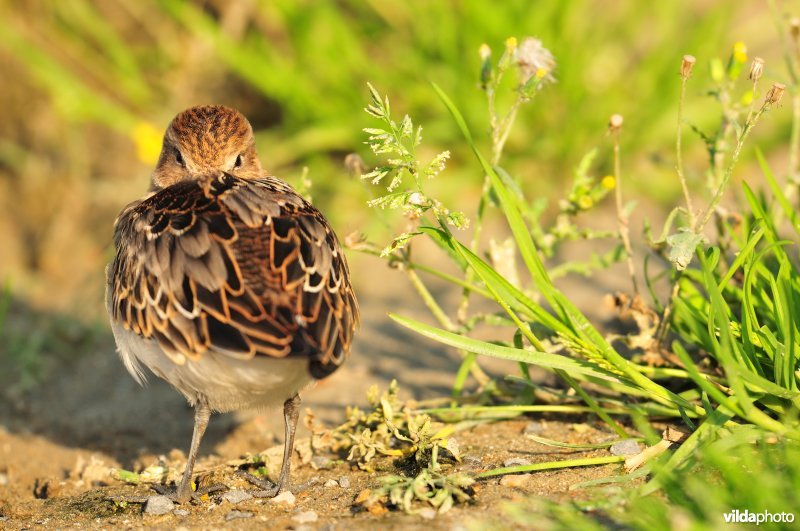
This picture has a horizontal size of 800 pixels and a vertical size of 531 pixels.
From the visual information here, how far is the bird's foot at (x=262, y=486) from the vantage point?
13.4 feet

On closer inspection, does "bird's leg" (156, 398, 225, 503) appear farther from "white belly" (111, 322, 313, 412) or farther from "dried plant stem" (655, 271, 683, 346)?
"dried plant stem" (655, 271, 683, 346)

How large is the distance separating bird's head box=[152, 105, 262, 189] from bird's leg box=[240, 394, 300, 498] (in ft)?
4.21

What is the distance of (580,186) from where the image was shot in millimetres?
4484

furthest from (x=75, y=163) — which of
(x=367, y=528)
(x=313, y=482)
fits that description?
(x=367, y=528)

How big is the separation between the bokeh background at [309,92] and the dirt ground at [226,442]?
1.80ft

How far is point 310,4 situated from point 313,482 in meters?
4.79

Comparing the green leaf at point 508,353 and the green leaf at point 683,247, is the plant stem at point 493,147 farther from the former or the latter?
the green leaf at point 683,247

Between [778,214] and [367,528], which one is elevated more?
[778,214]

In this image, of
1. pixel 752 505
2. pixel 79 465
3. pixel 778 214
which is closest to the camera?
pixel 752 505

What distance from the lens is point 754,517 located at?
297 cm

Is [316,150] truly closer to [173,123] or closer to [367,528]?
[173,123]

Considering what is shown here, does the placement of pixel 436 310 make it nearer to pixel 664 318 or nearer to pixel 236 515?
pixel 664 318

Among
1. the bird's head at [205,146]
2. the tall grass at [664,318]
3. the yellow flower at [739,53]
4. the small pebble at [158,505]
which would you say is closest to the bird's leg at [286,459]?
the small pebble at [158,505]

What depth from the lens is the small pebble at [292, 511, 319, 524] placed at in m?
3.65
